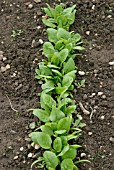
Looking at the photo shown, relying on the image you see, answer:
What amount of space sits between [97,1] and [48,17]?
1.41ft

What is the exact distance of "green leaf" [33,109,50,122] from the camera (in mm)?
2789

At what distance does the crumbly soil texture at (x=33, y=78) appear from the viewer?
2727 mm

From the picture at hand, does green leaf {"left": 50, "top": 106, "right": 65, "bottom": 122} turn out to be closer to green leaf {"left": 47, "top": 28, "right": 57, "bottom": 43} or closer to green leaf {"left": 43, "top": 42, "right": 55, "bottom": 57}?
green leaf {"left": 43, "top": 42, "right": 55, "bottom": 57}

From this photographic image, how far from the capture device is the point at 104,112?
2904 millimetres

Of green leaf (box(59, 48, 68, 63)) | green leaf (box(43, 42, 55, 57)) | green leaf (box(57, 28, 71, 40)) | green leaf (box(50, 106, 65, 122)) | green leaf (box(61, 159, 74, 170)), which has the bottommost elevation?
green leaf (box(61, 159, 74, 170))

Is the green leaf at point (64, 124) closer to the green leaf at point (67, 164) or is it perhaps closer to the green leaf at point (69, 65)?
the green leaf at point (67, 164)

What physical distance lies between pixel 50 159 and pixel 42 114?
338 mm

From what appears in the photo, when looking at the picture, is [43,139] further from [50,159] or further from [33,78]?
[33,78]

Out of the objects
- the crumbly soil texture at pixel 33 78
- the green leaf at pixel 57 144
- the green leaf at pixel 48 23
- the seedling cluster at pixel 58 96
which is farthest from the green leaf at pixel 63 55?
the green leaf at pixel 57 144

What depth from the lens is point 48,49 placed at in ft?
10.5

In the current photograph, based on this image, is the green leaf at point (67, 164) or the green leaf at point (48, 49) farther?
the green leaf at point (48, 49)

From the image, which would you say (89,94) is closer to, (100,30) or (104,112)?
(104,112)

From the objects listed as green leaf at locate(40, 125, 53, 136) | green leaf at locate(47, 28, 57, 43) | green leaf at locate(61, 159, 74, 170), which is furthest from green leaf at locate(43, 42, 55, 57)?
green leaf at locate(61, 159, 74, 170)

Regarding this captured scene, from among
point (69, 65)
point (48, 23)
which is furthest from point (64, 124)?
point (48, 23)
